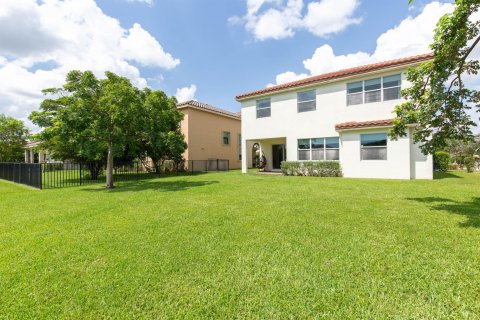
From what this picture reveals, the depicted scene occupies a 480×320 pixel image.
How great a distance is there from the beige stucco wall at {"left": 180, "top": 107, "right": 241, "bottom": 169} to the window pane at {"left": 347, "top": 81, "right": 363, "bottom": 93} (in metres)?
13.2

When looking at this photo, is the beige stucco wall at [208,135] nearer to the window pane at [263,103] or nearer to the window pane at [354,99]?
the window pane at [263,103]

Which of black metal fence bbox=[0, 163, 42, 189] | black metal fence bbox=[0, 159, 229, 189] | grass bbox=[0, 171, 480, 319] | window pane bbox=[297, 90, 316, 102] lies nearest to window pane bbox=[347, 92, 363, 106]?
window pane bbox=[297, 90, 316, 102]

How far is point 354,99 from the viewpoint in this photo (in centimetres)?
1384

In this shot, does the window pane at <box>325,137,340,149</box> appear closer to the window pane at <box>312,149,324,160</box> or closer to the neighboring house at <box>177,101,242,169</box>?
the window pane at <box>312,149,324,160</box>

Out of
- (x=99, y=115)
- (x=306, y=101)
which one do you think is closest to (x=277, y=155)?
(x=306, y=101)

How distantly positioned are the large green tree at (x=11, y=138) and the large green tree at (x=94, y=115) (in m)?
23.3

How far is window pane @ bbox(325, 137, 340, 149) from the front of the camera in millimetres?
14310

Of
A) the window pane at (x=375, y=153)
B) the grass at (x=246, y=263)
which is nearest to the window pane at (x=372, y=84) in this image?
the window pane at (x=375, y=153)

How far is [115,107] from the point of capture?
9.90 metres

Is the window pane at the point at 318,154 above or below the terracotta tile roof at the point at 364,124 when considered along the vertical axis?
below

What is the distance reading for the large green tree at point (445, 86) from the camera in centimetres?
539

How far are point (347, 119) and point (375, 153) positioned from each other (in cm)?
263

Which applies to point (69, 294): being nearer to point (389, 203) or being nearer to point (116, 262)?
point (116, 262)

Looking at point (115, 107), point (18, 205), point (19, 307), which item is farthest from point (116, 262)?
point (115, 107)
